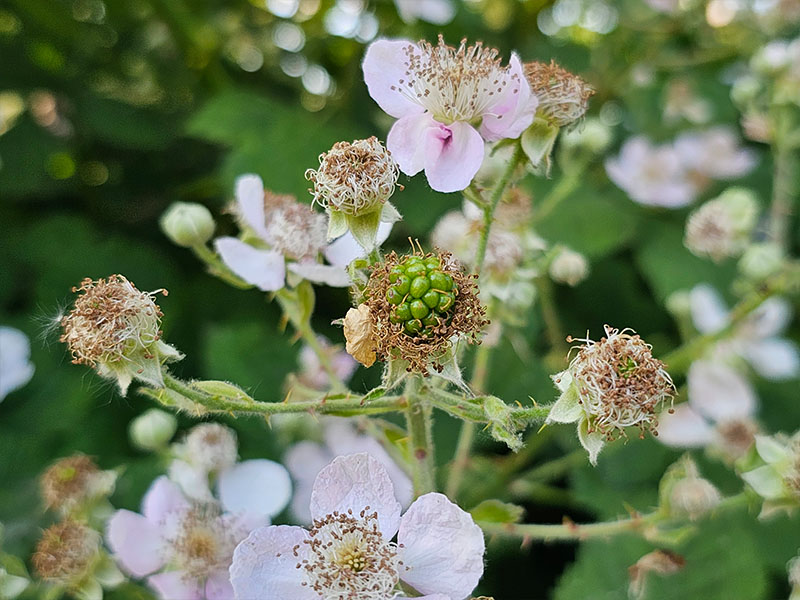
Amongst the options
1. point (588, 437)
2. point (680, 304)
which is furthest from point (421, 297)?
point (680, 304)

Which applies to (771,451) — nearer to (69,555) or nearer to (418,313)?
(418,313)

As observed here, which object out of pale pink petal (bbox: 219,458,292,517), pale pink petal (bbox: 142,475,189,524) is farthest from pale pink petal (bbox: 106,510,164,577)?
pale pink petal (bbox: 219,458,292,517)

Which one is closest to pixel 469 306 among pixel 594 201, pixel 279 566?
pixel 279 566

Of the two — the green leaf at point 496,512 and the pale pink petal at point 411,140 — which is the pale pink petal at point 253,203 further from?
the green leaf at point 496,512

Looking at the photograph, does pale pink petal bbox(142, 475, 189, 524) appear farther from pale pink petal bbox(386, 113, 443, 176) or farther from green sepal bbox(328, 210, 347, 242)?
pale pink petal bbox(386, 113, 443, 176)

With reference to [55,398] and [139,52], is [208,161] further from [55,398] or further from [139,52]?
[55,398]

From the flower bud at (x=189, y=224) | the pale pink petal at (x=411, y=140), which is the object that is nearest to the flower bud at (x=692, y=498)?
the pale pink petal at (x=411, y=140)
